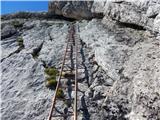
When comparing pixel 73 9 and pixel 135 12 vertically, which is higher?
pixel 135 12

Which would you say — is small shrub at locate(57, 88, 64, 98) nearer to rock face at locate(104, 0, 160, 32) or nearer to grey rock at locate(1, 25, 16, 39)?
rock face at locate(104, 0, 160, 32)

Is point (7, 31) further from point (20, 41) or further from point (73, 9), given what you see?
point (73, 9)

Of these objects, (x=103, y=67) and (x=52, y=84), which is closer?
(x=52, y=84)

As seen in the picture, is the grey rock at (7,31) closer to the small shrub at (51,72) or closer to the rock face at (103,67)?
the rock face at (103,67)

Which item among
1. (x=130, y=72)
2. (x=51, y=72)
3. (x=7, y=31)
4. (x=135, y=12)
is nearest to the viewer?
(x=130, y=72)

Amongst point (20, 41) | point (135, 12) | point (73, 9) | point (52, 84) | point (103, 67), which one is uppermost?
point (135, 12)

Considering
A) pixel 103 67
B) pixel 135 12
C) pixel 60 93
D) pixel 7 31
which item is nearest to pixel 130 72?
pixel 103 67

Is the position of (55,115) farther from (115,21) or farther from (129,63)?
(115,21)

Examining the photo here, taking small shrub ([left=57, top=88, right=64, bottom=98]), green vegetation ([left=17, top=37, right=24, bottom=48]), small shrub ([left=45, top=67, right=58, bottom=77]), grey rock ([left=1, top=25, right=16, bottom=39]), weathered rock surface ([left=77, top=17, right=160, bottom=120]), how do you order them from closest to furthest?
weathered rock surface ([left=77, top=17, right=160, bottom=120]) → small shrub ([left=57, top=88, right=64, bottom=98]) → small shrub ([left=45, top=67, right=58, bottom=77]) → green vegetation ([left=17, top=37, right=24, bottom=48]) → grey rock ([left=1, top=25, right=16, bottom=39])

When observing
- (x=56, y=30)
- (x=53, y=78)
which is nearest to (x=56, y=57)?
(x=53, y=78)

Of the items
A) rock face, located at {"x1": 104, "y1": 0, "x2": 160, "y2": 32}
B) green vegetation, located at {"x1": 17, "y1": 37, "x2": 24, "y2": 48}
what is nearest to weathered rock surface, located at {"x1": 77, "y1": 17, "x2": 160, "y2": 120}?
rock face, located at {"x1": 104, "y1": 0, "x2": 160, "y2": 32}

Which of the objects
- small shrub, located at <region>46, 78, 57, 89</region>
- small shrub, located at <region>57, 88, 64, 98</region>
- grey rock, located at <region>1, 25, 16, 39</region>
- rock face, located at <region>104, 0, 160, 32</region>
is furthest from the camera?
grey rock, located at <region>1, 25, 16, 39</region>
